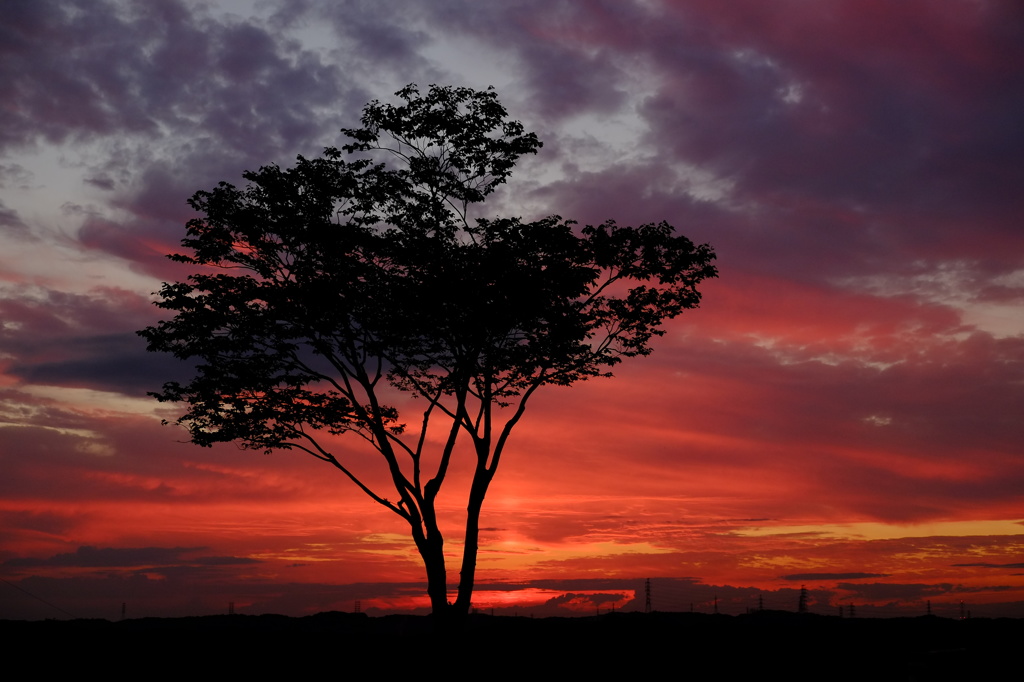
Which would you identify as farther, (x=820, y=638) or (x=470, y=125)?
(x=470, y=125)

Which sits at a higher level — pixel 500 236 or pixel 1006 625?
pixel 500 236

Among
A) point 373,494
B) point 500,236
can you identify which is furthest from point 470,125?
point 373,494

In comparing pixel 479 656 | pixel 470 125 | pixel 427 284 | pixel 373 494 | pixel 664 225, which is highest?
pixel 470 125

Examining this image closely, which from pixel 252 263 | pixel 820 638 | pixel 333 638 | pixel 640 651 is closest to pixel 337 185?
pixel 252 263

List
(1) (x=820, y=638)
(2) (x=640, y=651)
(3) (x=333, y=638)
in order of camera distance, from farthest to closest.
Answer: (3) (x=333, y=638) → (1) (x=820, y=638) → (2) (x=640, y=651)

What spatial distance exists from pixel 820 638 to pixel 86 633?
28319 millimetres

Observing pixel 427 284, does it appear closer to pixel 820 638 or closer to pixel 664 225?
pixel 664 225

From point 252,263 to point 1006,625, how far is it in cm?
3326

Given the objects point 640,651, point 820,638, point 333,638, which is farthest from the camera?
point 333,638

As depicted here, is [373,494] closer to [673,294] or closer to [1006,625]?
[673,294]

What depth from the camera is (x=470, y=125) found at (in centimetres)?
3572

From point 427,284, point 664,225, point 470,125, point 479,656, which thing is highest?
point 470,125

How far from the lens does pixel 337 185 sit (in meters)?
35.1

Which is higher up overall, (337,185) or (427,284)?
(337,185)
